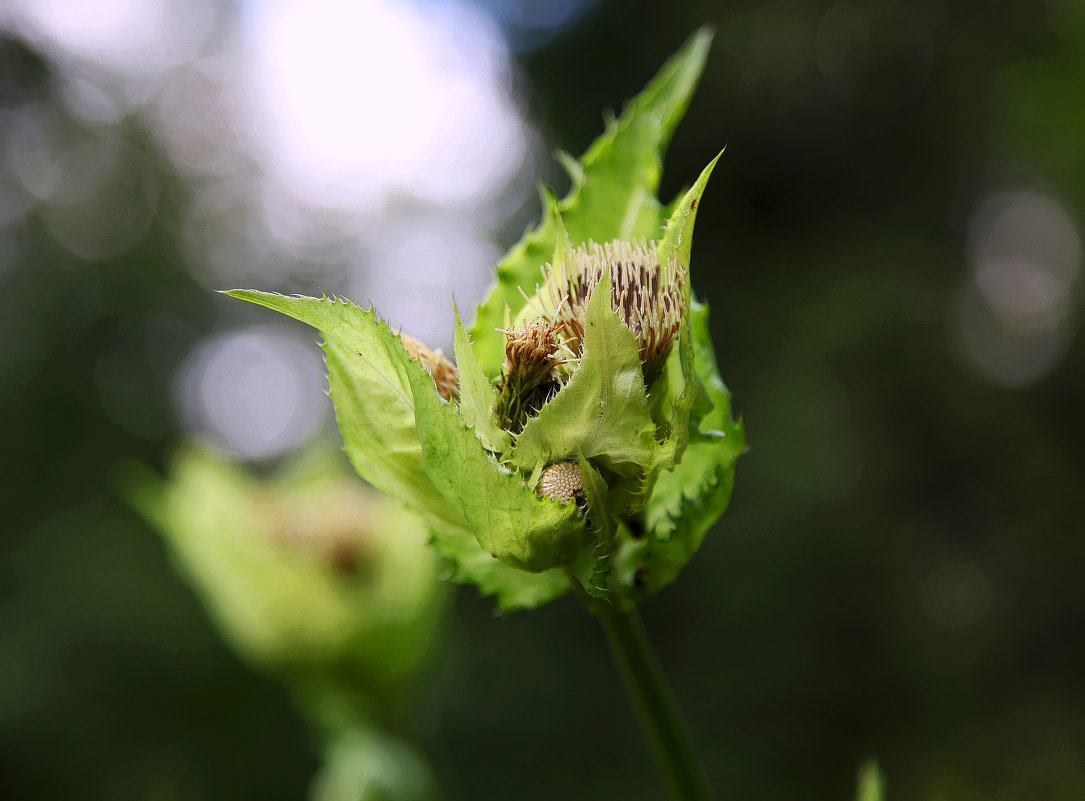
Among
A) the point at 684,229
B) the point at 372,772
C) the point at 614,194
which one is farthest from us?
the point at 372,772

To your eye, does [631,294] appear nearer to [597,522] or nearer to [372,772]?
[597,522]

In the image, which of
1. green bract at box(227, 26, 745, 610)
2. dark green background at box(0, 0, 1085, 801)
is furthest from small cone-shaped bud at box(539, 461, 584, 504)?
dark green background at box(0, 0, 1085, 801)

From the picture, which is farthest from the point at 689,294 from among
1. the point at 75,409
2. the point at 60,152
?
the point at 60,152

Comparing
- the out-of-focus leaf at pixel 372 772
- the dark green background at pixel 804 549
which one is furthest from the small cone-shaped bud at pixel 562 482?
the dark green background at pixel 804 549

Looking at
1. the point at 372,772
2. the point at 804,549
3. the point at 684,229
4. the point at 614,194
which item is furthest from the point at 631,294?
the point at 804,549

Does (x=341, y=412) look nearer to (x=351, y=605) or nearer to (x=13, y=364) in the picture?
(x=351, y=605)

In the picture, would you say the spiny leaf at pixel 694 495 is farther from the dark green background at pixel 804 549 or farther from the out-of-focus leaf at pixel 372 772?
the dark green background at pixel 804 549
